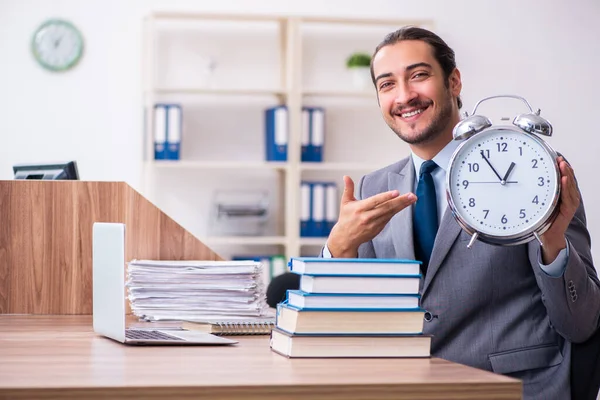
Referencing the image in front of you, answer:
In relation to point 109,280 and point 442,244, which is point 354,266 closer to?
point 109,280

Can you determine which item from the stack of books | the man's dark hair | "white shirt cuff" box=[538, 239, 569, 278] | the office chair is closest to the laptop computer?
the stack of books

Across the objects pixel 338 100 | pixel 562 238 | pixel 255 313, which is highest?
pixel 338 100

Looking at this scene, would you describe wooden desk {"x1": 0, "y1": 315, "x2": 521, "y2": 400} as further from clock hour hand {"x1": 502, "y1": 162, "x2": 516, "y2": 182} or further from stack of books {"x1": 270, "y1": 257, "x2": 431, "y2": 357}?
clock hour hand {"x1": 502, "y1": 162, "x2": 516, "y2": 182}

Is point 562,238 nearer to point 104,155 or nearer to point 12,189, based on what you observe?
point 12,189

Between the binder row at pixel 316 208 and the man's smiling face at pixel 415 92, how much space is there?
8.67ft

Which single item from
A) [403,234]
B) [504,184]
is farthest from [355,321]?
[403,234]

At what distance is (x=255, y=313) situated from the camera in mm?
2098

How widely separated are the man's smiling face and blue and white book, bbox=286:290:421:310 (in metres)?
0.89

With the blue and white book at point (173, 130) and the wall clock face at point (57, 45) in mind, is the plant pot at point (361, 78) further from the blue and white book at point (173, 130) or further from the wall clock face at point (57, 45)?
the wall clock face at point (57, 45)

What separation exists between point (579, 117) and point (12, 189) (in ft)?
13.6

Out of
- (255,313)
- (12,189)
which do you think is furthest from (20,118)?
(255,313)

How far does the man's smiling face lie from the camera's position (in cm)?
224

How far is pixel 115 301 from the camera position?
1.64 m

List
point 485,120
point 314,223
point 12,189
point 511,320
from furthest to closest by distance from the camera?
point 314,223, point 12,189, point 511,320, point 485,120
